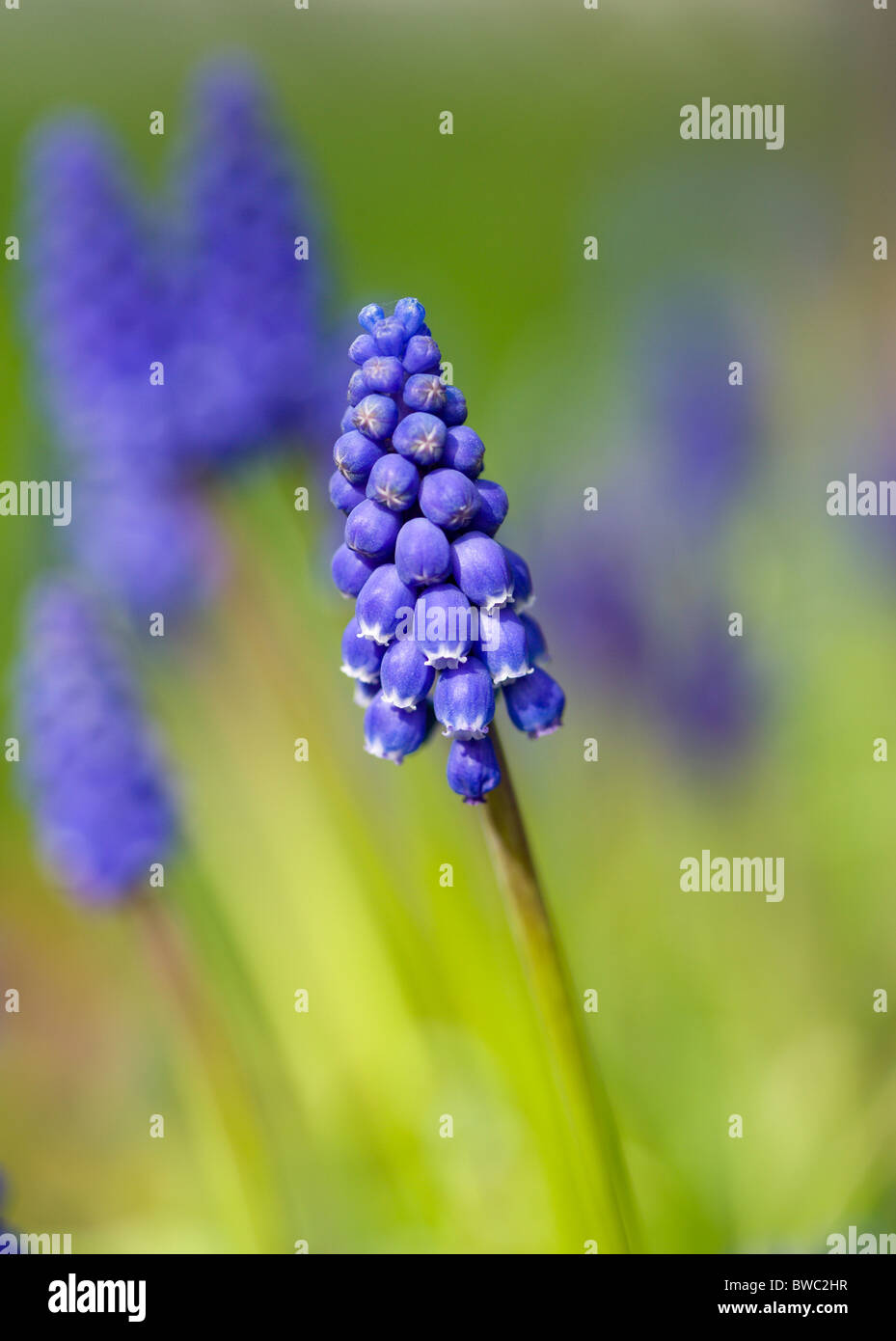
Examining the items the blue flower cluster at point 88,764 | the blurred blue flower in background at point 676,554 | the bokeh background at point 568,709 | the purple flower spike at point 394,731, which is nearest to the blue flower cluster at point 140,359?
the blue flower cluster at point 88,764

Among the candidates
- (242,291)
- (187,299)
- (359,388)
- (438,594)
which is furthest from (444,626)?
(187,299)

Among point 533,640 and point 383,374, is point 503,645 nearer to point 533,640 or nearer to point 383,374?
point 533,640

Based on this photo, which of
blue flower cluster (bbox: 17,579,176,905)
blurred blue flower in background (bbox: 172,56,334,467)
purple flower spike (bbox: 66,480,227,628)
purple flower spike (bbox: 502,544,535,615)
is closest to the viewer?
purple flower spike (bbox: 502,544,535,615)

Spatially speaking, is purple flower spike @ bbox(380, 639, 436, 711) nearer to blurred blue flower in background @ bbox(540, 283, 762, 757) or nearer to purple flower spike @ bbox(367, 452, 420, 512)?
purple flower spike @ bbox(367, 452, 420, 512)

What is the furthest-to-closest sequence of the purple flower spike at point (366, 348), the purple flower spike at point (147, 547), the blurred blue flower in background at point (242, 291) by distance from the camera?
the purple flower spike at point (147, 547), the blurred blue flower in background at point (242, 291), the purple flower spike at point (366, 348)

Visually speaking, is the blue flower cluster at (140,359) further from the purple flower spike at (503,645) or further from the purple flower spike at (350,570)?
the purple flower spike at (503,645)

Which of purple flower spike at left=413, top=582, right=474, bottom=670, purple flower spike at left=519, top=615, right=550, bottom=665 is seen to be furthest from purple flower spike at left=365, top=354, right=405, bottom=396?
purple flower spike at left=519, top=615, right=550, bottom=665
